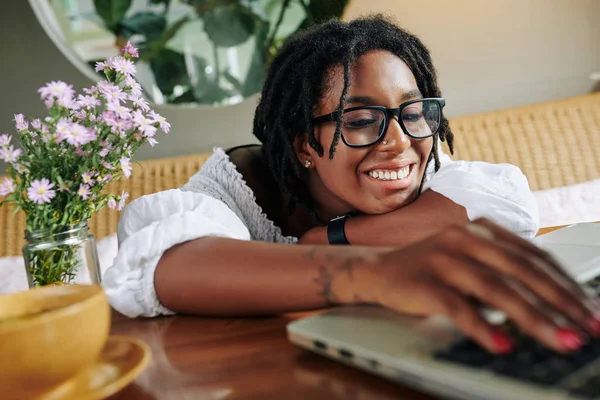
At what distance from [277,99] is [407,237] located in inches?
14.7

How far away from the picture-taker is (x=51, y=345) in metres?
0.40

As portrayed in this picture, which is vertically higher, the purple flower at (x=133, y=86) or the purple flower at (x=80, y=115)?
the purple flower at (x=133, y=86)

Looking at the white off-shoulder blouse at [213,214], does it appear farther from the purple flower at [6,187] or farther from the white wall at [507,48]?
the white wall at [507,48]

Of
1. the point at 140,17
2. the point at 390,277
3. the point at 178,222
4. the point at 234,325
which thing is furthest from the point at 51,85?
the point at 140,17

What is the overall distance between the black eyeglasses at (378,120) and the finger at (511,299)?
1.66 feet

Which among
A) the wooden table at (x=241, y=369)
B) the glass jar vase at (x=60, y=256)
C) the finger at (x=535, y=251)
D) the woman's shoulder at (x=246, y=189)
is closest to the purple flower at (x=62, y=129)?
the glass jar vase at (x=60, y=256)

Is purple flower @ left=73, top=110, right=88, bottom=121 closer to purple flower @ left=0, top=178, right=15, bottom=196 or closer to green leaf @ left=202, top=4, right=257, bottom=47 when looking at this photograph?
purple flower @ left=0, top=178, right=15, bottom=196

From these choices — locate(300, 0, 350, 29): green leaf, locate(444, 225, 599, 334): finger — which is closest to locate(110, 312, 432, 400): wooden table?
locate(444, 225, 599, 334): finger

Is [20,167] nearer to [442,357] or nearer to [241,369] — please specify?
[241,369]

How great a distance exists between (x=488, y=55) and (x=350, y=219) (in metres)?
1.27

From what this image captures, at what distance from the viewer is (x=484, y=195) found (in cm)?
88

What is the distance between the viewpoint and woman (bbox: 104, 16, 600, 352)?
0.42m

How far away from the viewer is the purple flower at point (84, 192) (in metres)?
0.70

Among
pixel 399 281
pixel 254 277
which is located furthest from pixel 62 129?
pixel 399 281
